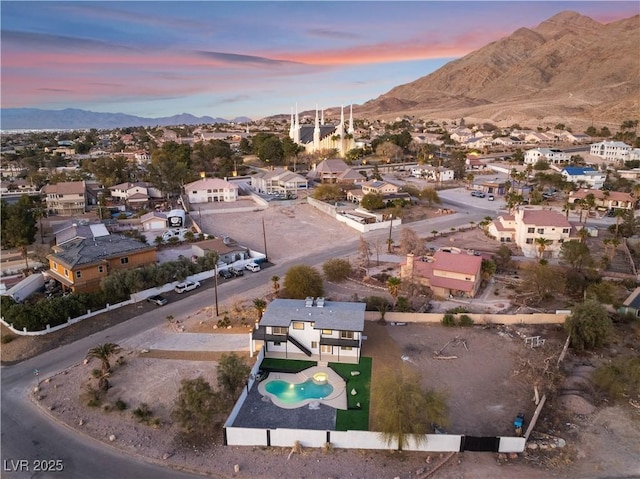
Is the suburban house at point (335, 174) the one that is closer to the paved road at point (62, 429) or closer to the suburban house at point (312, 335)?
the paved road at point (62, 429)

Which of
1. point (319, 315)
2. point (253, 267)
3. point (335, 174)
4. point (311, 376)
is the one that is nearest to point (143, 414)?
point (311, 376)

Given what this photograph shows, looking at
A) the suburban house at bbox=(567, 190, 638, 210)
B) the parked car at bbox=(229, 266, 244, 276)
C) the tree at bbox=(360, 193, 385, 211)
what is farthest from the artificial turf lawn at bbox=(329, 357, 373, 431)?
the suburban house at bbox=(567, 190, 638, 210)

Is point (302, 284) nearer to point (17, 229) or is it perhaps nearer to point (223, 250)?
point (223, 250)

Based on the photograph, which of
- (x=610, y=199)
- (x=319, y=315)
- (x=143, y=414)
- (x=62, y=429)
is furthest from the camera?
(x=610, y=199)

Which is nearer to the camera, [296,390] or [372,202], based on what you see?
[296,390]

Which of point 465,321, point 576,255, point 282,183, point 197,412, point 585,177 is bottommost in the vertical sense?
point 465,321

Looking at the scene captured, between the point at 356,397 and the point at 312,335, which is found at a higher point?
the point at 312,335

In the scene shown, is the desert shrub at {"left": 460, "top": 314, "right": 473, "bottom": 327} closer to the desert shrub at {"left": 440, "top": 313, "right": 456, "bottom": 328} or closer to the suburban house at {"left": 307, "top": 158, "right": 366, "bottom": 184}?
the desert shrub at {"left": 440, "top": 313, "right": 456, "bottom": 328}
